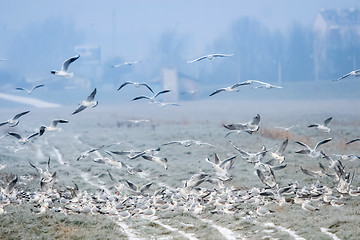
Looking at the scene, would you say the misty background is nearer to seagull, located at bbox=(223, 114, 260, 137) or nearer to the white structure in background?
the white structure in background

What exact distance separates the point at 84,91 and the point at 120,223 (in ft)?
169

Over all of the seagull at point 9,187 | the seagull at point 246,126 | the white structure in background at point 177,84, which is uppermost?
the seagull at point 246,126

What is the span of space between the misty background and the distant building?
0.38 feet

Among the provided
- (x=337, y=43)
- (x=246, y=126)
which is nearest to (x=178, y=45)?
(x=337, y=43)

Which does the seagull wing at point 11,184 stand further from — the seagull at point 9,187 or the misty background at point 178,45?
the misty background at point 178,45

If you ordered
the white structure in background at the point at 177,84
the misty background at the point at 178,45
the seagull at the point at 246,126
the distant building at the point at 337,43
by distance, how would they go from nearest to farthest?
1. the seagull at the point at 246,126
2. the white structure in background at the point at 177,84
3. the distant building at the point at 337,43
4. the misty background at the point at 178,45

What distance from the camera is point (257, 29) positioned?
74.9 m

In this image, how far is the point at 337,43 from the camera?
54.7 m

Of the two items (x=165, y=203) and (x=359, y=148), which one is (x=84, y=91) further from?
(x=165, y=203)

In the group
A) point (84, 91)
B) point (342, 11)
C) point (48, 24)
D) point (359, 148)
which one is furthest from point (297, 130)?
point (48, 24)

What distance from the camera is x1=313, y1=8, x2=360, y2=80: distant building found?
5288 centimetres

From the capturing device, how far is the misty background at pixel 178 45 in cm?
5525

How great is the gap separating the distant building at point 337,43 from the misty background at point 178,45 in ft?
0.38

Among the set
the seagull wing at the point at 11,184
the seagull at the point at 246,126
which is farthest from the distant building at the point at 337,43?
the seagull wing at the point at 11,184
